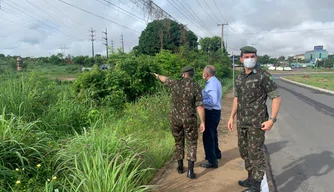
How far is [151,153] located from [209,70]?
1.61m

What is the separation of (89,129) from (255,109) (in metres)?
3.15

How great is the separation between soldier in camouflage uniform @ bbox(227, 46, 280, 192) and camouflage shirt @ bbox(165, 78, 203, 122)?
64 centimetres

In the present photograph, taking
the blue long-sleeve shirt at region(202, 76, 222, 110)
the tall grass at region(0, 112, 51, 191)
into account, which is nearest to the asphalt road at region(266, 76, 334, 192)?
the blue long-sleeve shirt at region(202, 76, 222, 110)

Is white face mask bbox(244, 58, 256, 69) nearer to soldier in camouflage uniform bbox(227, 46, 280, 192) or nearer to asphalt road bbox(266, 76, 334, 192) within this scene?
soldier in camouflage uniform bbox(227, 46, 280, 192)

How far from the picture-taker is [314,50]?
128 meters

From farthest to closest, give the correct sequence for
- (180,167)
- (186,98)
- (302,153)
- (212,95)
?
(302,153)
(212,95)
(180,167)
(186,98)

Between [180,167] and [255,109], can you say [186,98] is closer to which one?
[255,109]

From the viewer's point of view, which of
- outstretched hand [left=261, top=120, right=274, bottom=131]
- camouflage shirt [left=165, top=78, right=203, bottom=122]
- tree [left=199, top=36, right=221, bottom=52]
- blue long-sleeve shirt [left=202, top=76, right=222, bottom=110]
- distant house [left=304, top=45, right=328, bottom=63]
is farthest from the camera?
distant house [left=304, top=45, right=328, bottom=63]

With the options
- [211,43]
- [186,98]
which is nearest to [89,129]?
[186,98]

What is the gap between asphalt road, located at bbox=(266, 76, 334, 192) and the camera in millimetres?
3844

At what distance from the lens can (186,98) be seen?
3.73m

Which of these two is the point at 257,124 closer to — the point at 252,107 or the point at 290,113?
the point at 252,107

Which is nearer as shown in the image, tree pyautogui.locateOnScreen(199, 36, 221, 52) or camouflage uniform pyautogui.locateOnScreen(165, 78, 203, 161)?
camouflage uniform pyautogui.locateOnScreen(165, 78, 203, 161)

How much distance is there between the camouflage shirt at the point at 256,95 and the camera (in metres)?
3.15
